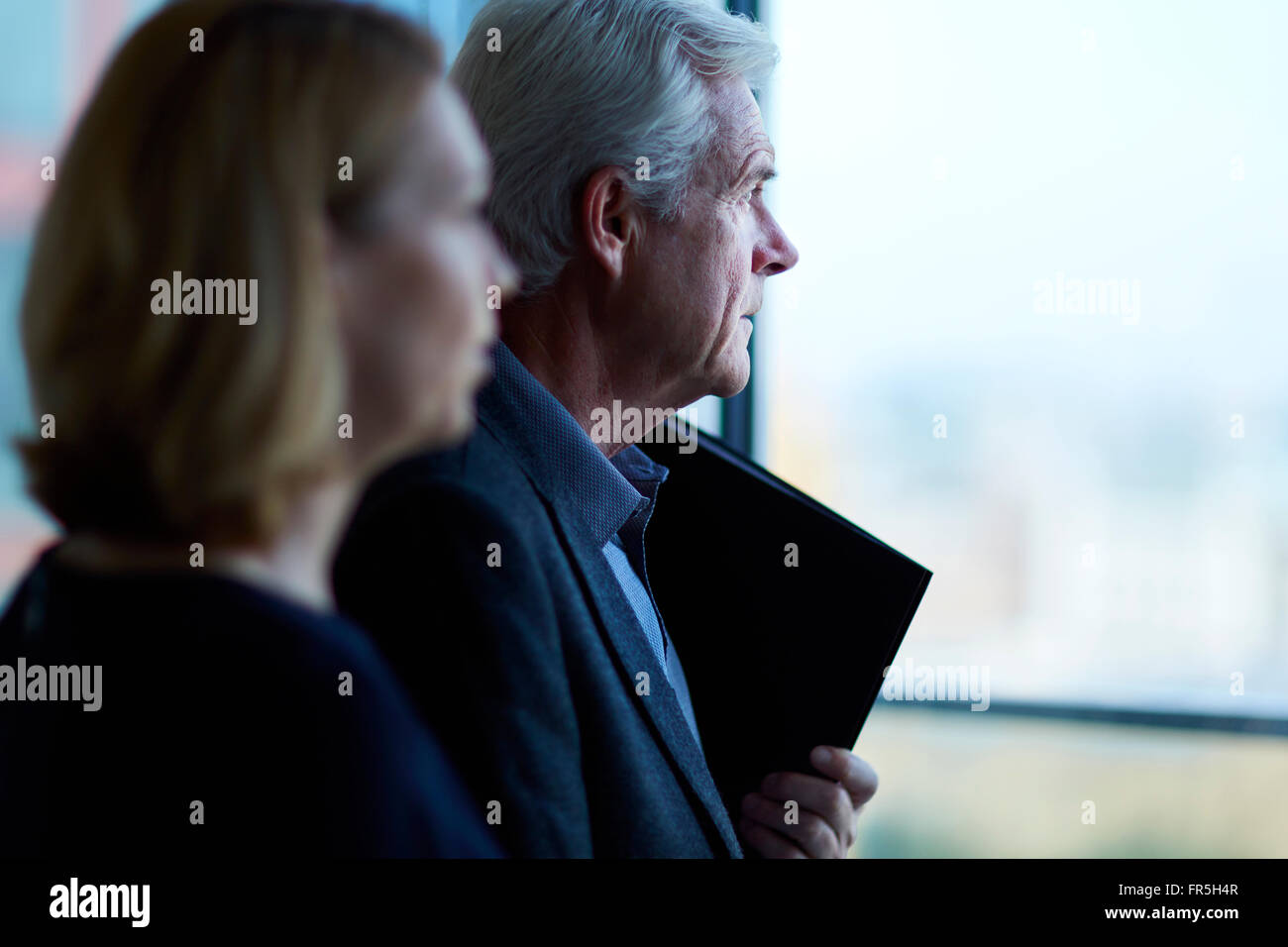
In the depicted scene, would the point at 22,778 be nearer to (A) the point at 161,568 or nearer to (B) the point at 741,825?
(A) the point at 161,568

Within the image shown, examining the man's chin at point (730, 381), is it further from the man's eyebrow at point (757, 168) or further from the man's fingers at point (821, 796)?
the man's fingers at point (821, 796)

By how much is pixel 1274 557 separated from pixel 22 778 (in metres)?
2.21

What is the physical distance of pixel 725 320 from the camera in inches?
43.2

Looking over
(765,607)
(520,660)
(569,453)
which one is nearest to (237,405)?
(520,660)

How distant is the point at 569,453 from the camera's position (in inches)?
38.4

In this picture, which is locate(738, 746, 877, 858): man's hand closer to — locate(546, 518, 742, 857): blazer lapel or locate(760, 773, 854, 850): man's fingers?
locate(760, 773, 854, 850): man's fingers

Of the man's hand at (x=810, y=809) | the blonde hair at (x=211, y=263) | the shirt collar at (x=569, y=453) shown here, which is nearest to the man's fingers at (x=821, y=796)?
the man's hand at (x=810, y=809)

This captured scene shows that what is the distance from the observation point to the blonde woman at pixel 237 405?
52cm

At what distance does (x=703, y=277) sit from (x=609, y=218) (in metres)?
0.11

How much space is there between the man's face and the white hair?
27 mm

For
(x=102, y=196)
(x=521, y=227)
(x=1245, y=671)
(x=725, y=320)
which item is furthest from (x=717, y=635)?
(x=1245, y=671)

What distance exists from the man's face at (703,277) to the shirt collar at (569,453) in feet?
0.42

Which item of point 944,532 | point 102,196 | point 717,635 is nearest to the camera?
point 102,196

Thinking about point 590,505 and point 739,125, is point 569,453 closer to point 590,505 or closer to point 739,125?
point 590,505
